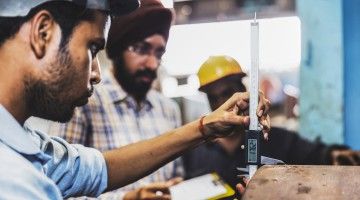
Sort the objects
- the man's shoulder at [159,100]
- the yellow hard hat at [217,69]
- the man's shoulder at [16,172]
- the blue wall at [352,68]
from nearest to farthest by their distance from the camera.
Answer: the man's shoulder at [16,172]
the blue wall at [352,68]
the yellow hard hat at [217,69]
the man's shoulder at [159,100]

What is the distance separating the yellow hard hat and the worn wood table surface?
69.1 inches

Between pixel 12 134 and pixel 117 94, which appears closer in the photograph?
pixel 12 134

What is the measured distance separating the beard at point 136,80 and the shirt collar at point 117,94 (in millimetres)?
41

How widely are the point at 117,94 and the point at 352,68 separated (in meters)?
1.61

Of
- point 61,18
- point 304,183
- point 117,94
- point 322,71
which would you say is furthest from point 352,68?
point 61,18

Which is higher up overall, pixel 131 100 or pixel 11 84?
pixel 11 84

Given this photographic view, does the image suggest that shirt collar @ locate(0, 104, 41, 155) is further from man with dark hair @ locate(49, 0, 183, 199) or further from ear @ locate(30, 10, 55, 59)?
man with dark hair @ locate(49, 0, 183, 199)

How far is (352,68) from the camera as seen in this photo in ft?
10.4

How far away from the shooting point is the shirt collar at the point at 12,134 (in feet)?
4.16

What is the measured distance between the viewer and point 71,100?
4.89ft

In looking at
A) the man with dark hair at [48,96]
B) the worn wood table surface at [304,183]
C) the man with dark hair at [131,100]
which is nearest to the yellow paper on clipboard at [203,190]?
the man with dark hair at [48,96]

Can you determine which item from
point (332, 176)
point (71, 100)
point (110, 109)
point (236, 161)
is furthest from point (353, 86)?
point (71, 100)

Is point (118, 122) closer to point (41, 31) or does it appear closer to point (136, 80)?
point (136, 80)

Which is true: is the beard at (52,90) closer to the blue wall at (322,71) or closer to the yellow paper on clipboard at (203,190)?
the yellow paper on clipboard at (203,190)
